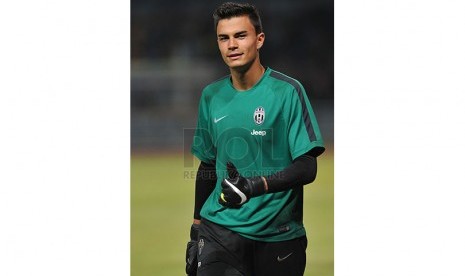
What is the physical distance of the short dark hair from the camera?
5.23 m

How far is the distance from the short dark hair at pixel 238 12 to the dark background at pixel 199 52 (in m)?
0.15

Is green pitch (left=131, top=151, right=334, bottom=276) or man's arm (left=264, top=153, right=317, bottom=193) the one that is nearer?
man's arm (left=264, top=153, right=317, bottom=193)

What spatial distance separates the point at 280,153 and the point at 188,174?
830 millimetres

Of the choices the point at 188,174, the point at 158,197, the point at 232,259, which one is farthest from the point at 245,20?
the point at 158,197

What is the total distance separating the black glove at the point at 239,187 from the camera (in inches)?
192

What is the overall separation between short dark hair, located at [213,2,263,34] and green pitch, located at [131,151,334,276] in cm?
100

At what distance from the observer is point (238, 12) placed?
5.23m

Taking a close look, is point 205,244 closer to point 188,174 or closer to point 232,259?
point 232,259

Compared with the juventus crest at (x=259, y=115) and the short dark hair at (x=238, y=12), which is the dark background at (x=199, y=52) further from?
the juventus crest at (x=259, y=115)

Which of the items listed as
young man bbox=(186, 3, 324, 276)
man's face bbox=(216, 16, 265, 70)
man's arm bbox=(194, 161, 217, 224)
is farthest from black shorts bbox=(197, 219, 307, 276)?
man's face bbox=(216, 16, 265, 70)

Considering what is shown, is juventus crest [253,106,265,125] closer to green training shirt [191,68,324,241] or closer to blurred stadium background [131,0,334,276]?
green training shirt [191,68,324,241]

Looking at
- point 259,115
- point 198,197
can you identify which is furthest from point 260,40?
point 198,197

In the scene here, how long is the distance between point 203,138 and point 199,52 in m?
0.87

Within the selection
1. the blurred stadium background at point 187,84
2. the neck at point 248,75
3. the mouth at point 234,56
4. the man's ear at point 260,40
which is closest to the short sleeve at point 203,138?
the blurred stadium background at point 187,84
